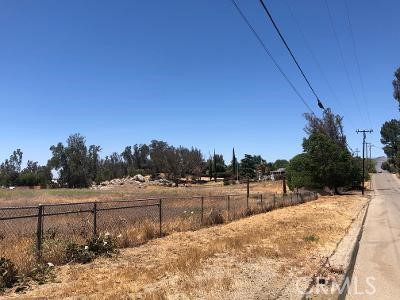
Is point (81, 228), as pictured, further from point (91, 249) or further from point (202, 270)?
point (202, 270)

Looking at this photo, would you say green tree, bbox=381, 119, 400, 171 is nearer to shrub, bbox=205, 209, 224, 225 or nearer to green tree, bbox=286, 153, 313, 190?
green tree, bbox=286, 153, 313, 190

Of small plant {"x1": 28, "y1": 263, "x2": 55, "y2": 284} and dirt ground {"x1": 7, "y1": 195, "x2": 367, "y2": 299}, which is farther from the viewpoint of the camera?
small plant {"x1": 28, "y1": 263, "x2": 55, "y2": 284}

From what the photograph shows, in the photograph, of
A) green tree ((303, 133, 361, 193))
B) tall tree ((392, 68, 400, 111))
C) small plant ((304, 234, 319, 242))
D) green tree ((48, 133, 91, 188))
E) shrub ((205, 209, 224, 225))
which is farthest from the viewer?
green tree ((48, 133, 91, 188))

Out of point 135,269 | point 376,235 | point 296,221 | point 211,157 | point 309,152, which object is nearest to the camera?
point 135,269

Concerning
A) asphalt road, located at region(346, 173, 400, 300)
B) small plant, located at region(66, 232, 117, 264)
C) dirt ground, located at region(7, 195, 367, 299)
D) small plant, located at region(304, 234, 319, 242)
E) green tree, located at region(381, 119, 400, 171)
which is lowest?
asphalt road, located at region(346, 173, 400, 300)

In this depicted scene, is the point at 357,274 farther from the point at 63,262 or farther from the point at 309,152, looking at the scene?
the point at 309,152

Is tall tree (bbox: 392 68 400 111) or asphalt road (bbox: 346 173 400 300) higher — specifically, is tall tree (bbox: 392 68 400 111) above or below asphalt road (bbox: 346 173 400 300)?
above

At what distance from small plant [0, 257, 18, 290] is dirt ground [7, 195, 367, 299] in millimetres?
557

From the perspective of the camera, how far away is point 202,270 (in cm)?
1029

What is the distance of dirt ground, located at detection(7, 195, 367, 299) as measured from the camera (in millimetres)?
8422

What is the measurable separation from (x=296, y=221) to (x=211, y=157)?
5554 inches

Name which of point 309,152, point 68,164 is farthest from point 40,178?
point 309,152

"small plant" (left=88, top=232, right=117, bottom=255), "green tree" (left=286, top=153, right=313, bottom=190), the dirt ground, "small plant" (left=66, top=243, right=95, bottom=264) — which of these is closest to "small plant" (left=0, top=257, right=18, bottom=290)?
the dirt ground

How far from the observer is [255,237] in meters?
15.8
